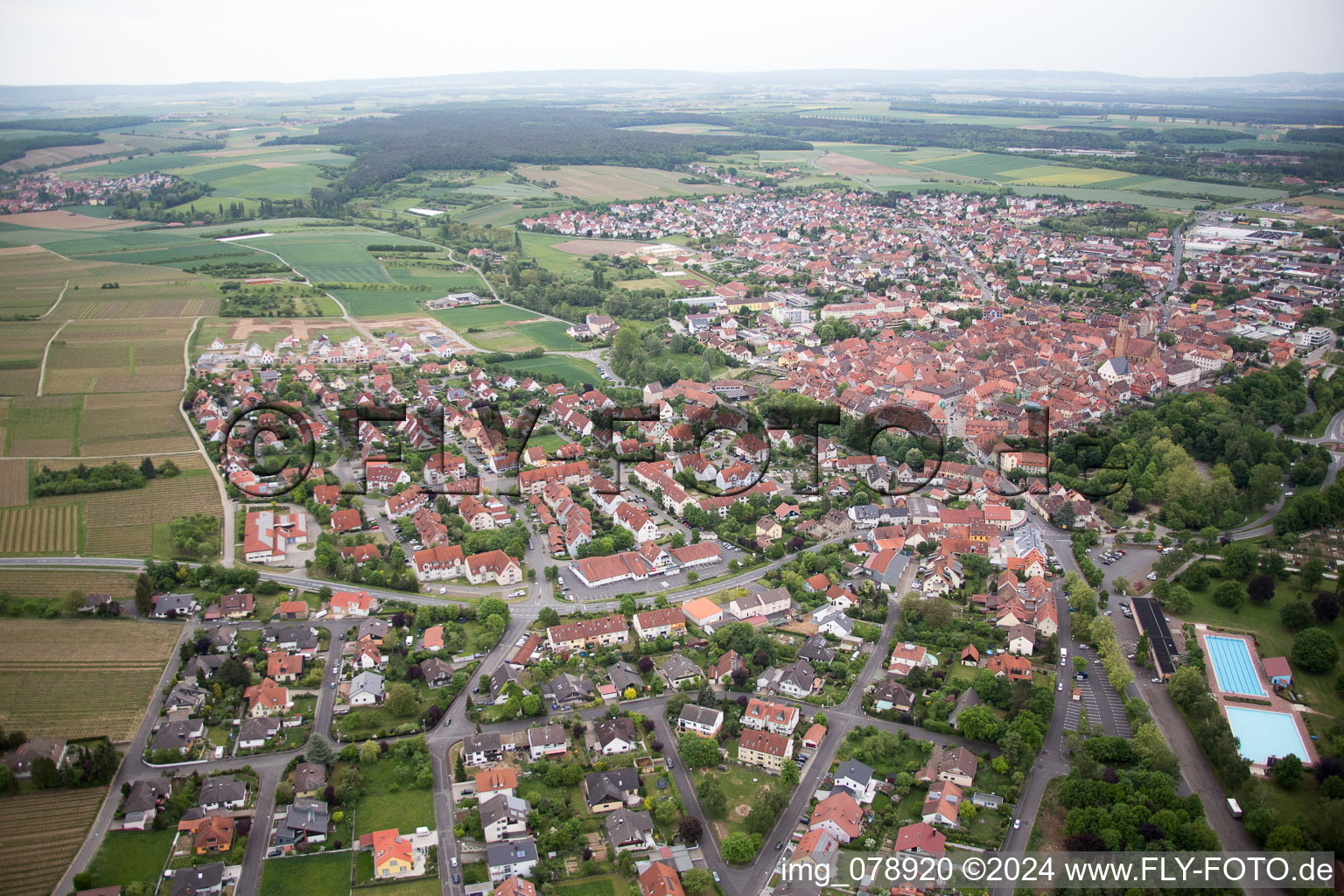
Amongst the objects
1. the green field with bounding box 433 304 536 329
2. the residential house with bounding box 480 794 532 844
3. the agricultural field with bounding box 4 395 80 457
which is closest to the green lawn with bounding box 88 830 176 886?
the residential house with bounding box 480 794 532 844

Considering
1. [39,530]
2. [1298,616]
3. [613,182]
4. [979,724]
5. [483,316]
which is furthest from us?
[613,182]

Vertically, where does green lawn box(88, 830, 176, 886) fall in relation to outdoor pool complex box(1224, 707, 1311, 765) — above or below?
below

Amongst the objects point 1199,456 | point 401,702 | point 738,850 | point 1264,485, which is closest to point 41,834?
point 401,702

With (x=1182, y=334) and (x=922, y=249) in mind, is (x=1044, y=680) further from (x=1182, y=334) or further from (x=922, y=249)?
(x=922, y=249)

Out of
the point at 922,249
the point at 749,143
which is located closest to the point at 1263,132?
the point at 749,143

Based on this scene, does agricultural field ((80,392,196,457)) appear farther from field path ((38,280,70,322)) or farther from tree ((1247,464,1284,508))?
tree ((1247,464,1284,508))

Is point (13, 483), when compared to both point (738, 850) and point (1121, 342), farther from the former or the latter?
point (1121, 342)

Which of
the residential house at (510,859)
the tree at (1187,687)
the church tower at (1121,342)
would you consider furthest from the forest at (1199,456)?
the residential house at (510,859)
